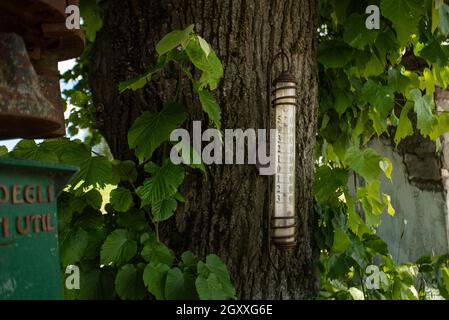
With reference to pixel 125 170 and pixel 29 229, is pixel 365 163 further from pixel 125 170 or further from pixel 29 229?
pixel 29 229

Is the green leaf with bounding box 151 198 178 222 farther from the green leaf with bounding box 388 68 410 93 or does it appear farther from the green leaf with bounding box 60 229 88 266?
the green leaf with bounding box 388 68 410 93

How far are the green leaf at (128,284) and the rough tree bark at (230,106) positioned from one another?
25cm

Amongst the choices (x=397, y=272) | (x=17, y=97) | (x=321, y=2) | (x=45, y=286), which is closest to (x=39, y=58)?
(x=17, y=97)

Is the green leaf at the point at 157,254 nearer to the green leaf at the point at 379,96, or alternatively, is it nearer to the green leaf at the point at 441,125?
the green leaf at the point at 379,96

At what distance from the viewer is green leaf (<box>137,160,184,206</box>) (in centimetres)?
187

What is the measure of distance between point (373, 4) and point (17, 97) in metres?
1.59

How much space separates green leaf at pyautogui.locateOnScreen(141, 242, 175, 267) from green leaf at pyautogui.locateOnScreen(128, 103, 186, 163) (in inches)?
11.1

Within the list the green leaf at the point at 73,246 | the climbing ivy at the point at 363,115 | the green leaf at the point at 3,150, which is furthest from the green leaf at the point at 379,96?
the green leaf at the point at 3,150

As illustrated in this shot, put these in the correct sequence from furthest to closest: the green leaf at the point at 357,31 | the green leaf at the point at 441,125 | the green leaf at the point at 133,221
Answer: the green leaf at the point at 441,125 → the green leaf at the point at 357,31 → the green leaf at the point at 133,221

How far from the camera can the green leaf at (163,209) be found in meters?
1.89

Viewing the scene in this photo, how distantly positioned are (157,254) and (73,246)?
0.89 ft

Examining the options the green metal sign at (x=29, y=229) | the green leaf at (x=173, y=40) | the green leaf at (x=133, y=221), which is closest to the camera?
the green metal sign at (x=29, y=229)

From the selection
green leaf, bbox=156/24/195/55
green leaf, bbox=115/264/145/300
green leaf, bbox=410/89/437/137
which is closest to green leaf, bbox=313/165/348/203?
green leaf, bbox=410/89/437/137

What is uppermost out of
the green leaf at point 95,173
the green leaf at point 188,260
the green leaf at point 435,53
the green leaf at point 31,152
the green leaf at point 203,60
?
the green leaf at point 435,53
